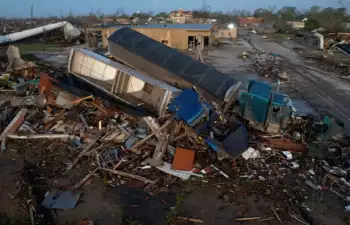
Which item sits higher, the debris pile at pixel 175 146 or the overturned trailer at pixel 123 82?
the overturned trailer at pixel 123 82

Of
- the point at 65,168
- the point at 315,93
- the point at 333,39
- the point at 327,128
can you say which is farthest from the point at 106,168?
the point at 333,39

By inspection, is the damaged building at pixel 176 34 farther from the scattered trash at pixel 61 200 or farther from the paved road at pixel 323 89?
the scattered trash at pixel 61 200

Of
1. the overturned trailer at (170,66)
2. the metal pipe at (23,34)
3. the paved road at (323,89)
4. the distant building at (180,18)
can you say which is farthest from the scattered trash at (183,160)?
the distant building at (180,18)

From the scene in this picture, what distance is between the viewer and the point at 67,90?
9523 millimetres

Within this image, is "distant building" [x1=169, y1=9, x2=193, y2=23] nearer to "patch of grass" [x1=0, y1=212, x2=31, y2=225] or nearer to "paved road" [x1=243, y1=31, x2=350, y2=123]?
"paved road" [x1=243, y1=31, x2=350, y2=123]

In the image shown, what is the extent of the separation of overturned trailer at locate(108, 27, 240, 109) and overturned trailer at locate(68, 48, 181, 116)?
0.83 meters

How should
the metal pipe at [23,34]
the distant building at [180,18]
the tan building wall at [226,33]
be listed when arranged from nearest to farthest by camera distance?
the metal pipe at [23,34]
the tan building wall at [226,33]
the distant building at [180,18]

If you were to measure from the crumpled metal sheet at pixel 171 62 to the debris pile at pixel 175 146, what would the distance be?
104cm

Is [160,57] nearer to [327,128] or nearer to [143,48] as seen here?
[143,48]

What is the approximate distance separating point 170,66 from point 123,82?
1.92 meters

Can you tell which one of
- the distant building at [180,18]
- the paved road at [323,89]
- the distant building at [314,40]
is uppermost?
the distant building at [180,18]

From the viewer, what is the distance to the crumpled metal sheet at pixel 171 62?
1011 cm

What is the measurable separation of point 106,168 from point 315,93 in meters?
11.9

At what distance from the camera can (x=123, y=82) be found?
10031 millimetres
